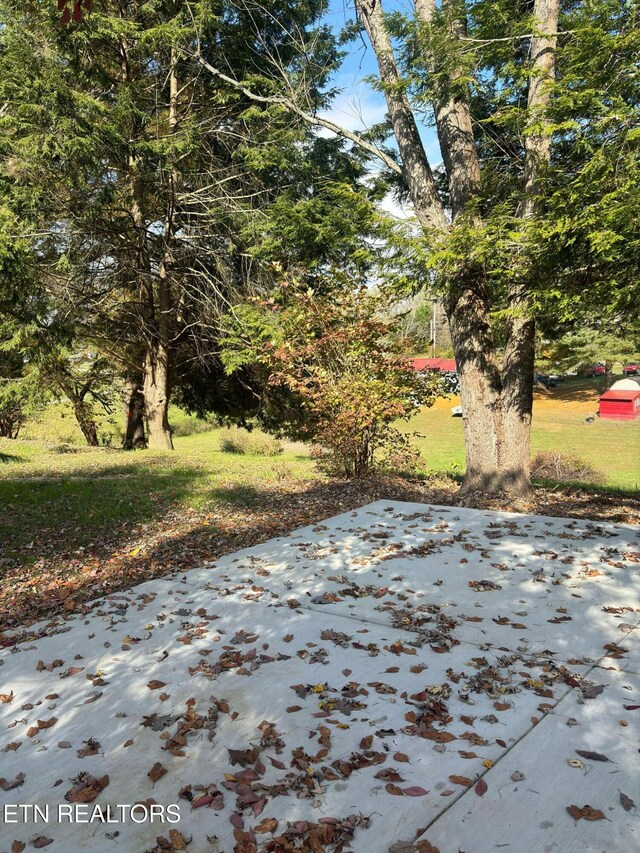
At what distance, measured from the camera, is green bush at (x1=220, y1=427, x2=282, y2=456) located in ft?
49.4

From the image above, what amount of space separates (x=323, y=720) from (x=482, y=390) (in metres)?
5.55

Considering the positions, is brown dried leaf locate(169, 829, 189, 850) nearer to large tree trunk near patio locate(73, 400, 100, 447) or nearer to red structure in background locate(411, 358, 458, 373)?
red structure in background locate(411, 358, 458, 373)

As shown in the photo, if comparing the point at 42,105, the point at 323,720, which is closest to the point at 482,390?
the point at 323,720

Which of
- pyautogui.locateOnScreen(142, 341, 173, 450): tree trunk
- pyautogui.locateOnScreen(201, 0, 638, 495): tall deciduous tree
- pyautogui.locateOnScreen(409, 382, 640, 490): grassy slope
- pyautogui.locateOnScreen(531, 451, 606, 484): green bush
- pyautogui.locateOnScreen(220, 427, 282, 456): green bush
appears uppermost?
pyautogui.locateOnScreen(201, 0, 638, 495): tall deciduous tree

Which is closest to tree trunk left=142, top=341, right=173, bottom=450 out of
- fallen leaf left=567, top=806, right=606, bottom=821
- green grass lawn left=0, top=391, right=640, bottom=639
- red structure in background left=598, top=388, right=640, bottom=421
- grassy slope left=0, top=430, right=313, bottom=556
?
green grass lawn left=0, top=391, right=640, bottom=639

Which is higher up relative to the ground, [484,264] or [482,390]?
[484,264]

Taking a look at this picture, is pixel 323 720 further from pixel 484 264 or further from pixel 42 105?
pixel 42 105

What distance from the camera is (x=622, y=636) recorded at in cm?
335

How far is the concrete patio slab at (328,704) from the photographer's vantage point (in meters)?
2.05

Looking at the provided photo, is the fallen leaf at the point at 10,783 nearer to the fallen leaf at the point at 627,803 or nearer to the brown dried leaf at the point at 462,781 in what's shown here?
the brown dried leaf at the point at 462,781

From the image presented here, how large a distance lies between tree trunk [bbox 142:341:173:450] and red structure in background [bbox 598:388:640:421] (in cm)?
1995

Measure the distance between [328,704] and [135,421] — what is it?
18.7 metres

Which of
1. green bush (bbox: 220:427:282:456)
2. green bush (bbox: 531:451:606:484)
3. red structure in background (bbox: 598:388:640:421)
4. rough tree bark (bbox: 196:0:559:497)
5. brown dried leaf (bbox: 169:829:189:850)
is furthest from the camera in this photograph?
red structure in background (bbox: 598:388:640:421)

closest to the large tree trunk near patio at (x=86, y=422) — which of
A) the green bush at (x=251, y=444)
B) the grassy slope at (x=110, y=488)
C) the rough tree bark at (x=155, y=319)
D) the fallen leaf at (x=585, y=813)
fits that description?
the rough tree bark at (x=155, y=319)
